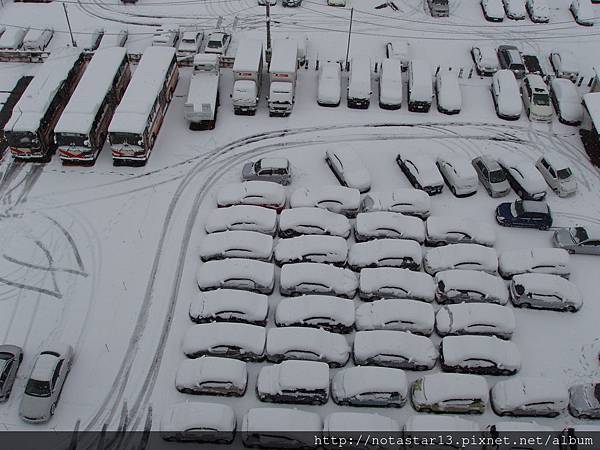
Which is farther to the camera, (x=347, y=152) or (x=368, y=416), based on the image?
(x=347, y=152)

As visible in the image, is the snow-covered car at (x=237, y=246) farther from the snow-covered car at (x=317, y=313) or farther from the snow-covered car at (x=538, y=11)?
the snow-covered car at (x=538, y=11)

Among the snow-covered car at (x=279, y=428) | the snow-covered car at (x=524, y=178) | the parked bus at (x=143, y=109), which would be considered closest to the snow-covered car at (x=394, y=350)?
the snow-covered car at (x=279, y=428)

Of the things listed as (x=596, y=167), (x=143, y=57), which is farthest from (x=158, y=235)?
(x=596, y=167)

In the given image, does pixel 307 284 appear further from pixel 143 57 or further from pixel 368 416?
pixel 143 57

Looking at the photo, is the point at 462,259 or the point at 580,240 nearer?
the point at 462,259

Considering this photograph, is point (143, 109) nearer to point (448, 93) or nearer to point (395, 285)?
point (395, 285)

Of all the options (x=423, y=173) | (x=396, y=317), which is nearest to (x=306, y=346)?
(x=396, y=317)
